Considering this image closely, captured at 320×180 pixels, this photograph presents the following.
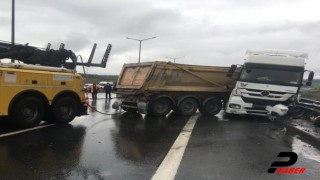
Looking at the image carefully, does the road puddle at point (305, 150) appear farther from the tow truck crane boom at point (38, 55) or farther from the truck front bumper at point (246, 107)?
the tow truck crane boom at point (38, 55)

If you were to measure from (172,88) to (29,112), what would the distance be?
21.5 ft

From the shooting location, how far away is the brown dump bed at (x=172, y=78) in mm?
15047

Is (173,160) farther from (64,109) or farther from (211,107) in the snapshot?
(211,107)

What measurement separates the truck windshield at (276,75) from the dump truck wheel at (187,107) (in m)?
2.40

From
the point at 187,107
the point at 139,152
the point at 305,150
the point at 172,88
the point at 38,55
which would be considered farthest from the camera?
the point at 187,107

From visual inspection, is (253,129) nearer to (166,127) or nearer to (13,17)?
(166,127)

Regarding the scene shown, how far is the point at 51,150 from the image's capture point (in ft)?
24.5

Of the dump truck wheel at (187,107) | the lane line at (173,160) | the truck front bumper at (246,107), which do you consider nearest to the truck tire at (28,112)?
the lane line at (173,160)

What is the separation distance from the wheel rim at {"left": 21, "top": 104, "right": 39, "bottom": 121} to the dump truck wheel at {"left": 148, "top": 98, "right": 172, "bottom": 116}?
535cm

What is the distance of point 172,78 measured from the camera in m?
15.5

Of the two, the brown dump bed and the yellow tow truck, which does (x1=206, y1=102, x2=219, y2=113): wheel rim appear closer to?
the brown dump bed

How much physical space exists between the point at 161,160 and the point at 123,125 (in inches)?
205

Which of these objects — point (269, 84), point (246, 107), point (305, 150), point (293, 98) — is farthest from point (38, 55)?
point (293, 98)

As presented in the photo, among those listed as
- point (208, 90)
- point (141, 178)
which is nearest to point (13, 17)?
point (208, 90)
